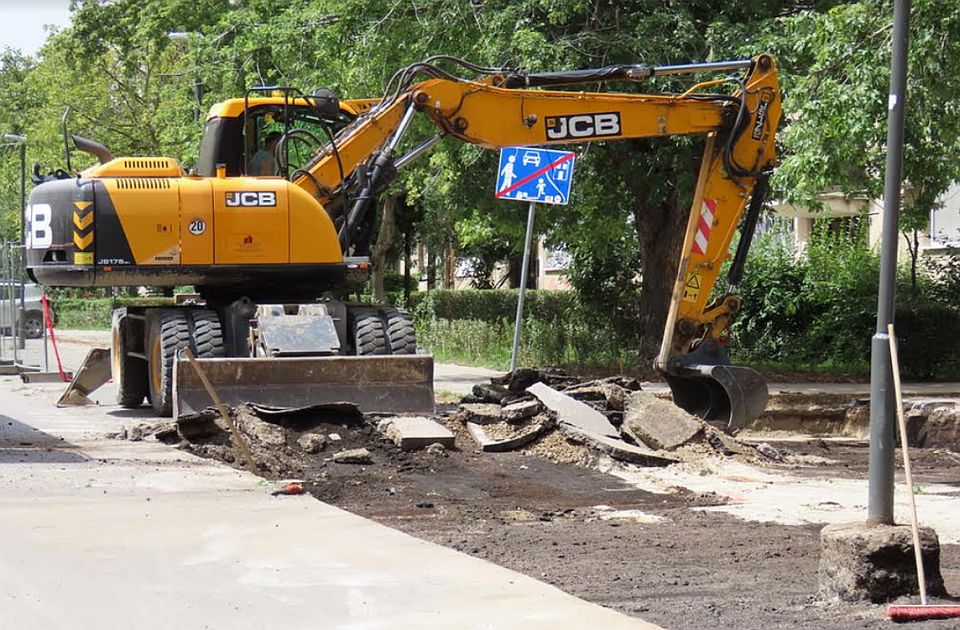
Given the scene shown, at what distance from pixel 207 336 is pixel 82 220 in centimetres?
180

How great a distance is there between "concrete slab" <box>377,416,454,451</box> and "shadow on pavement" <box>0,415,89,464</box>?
2.68m

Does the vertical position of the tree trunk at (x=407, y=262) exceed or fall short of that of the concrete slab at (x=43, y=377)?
it exceeds it

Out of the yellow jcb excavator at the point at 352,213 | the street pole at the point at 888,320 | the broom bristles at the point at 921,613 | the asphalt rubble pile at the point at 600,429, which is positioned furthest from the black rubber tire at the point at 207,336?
the broom bristles at the point at 921,613

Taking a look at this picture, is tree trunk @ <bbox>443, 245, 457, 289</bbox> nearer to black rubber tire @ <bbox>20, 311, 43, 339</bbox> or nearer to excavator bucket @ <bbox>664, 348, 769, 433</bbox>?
black rubber tire @ <bbox>20, 311, 43, 339</bbox>

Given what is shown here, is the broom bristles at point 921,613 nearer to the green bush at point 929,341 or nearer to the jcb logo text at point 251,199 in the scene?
the jcb logo text at point 251,199

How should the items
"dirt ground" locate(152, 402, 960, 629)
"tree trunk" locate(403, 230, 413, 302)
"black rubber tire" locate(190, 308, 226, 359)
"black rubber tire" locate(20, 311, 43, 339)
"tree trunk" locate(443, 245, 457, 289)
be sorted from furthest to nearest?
"tree trunk" locate(443, 245, 457, 289) → "black rubber tire" locate(20, 311, 43, 339) → "tree trunk" locate(403, 230, 413, 302) → "black rubber tire" locate(190, 308, 226, 359) → "dirt ground" locate(152, 402, 960, 629)

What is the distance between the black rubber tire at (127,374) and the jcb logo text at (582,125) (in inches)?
237

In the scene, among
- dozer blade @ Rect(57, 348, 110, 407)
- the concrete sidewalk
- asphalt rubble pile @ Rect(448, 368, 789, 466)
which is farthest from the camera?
dozer blade @ Rect(57, 348, 110, 407)

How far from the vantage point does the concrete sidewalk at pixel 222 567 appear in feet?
21.1

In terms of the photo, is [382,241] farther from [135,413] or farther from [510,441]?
[510,441]

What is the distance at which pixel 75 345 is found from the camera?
120 feet

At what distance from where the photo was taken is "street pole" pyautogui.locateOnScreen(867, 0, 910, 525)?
22.5 ft

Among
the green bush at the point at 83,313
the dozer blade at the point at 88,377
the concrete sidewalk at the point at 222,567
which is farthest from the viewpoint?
the green bush at the point at 83,313

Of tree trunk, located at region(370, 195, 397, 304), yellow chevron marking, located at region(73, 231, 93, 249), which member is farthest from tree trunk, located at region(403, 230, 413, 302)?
yellow chevron marking, located at region(73, 231, 93, 249)
